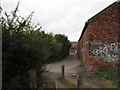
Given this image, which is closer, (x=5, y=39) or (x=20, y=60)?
(x=5, y=39)

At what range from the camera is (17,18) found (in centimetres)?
428

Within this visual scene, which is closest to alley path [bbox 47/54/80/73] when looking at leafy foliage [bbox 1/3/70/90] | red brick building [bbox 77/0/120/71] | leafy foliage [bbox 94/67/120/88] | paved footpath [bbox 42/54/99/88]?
paved footpath [bbox 42/54/99/88]

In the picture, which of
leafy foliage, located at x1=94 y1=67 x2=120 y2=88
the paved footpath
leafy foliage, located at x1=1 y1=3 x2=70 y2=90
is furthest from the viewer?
leafy foliage, located at x1=94 y1=67 x2=120 y2=88

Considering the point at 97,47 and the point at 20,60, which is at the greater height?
the point at 97,47

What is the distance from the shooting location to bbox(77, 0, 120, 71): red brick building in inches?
332

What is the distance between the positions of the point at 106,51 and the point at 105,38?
94cm

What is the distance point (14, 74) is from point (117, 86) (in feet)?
16.6

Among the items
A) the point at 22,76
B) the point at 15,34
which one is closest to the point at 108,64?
the point at 22,76

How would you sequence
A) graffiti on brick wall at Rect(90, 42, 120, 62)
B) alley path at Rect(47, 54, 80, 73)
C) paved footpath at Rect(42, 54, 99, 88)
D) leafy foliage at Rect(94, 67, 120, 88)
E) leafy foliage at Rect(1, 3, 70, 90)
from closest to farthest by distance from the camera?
1. leafy foliage at Rect(1, 3, 70, 90)
2. paved footpath at Rect(42, 54, 99, 88)
3. leafy foliage at Rect(94, 67, 120, 88)
4. graffiti on brick wall at Rect(90, 42, 120, 62)
5. alley path at Rect(47, 54, 80, 73)

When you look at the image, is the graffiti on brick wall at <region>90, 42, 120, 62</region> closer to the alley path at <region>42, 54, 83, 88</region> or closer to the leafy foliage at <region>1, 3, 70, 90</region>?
the alley path at <region>42, 54, 83, 88</region>

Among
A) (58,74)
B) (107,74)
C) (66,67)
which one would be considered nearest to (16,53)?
(58,74)

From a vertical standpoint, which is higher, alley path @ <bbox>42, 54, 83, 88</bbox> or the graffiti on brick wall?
the graffiti on brick wall

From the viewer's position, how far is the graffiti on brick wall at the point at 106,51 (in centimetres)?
841

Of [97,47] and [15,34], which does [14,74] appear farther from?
[97,47]
